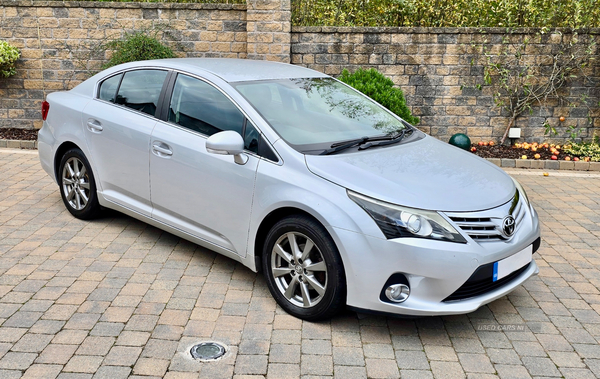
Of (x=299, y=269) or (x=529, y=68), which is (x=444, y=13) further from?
(x=299, y=269)

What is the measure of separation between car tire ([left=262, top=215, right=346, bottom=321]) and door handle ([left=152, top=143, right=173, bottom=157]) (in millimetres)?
1197

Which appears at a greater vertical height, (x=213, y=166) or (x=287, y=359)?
(x=213, y=166)

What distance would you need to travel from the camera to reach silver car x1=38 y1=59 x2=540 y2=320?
3.68 m

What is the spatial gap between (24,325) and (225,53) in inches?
275

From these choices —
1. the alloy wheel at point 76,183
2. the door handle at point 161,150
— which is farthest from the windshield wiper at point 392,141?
the alloy wheel at point 76,183

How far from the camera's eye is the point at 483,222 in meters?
3.80

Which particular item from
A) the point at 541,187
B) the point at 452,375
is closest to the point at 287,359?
the point at 452,375

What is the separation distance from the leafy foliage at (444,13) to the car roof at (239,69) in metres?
5.00

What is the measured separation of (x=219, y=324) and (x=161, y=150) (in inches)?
61.5

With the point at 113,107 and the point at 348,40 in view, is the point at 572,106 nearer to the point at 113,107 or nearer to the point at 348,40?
the point at 348,40

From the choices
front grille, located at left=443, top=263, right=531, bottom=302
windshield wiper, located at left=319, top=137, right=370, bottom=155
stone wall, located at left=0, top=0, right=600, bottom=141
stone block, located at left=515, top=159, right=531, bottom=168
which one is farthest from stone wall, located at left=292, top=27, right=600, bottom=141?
front grille, located at left=443, top=263, right=531, bottom=302

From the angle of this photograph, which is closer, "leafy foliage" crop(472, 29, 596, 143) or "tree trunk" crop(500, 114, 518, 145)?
"leafy foliage" crop(472, 29, 596, 143)

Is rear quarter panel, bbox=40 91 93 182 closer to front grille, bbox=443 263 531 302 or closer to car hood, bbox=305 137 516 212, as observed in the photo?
car hood, bbox=305 137 516 212

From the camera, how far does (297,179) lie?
4012 mm
